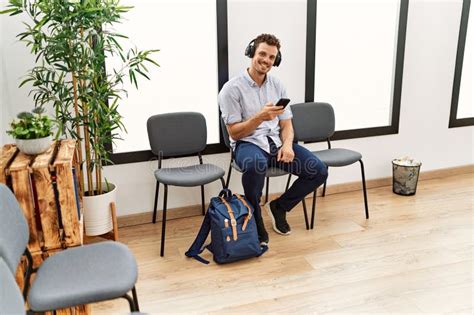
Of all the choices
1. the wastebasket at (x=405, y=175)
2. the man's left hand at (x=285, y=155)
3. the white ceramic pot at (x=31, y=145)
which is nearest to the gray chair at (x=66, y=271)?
the white ceramic pot at (x=31, y=145)

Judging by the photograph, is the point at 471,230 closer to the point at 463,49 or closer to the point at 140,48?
the point at 463,49

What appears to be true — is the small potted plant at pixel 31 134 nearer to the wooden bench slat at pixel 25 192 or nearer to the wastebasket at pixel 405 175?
the wooden bench slat at pixel 25 192

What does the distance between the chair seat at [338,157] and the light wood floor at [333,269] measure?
1.48 feet

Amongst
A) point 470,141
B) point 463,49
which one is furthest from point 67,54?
point 470,141

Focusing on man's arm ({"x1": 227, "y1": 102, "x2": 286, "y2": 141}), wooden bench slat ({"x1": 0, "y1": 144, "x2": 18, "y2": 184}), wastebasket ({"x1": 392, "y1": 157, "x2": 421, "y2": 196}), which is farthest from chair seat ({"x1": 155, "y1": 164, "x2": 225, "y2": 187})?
wastebasket ({"x1": 392, "y1": 157, "x2": 421, "y2": 196})

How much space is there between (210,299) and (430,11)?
9.85 feet

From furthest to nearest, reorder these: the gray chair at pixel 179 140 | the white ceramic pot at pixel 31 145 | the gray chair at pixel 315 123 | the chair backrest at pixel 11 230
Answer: the gray chair at pixel 315 123 → the gray chair at pixel 179 140 → the white ceramic pot at pixel 31 145 → the chair backrest at pixel 11 230

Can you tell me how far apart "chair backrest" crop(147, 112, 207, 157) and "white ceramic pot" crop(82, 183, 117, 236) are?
497 mm

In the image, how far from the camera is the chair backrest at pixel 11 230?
1458 millimetres

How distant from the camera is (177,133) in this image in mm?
2973

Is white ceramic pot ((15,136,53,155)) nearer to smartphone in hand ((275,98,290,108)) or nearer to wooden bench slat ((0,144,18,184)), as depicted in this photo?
wooden bench slat ((0,144,18,184))

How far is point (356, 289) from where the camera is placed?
229cm

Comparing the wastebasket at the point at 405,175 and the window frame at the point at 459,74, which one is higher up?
the window frame at the point at 459,74

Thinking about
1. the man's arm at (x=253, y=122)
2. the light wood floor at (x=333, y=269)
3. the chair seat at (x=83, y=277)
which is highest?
the man's arm at (x=253, y=122)
